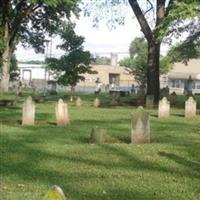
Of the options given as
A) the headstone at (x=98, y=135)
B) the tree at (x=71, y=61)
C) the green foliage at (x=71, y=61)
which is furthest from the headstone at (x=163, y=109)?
the green foliage at (x=71, y=61)

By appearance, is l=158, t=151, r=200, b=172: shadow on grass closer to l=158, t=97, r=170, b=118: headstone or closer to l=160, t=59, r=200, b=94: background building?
l=158, t=97, r=170, b=118: headstone

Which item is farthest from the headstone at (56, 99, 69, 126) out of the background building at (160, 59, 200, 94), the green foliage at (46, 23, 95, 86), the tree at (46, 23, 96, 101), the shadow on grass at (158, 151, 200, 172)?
the background building at (160, 59, 200, 94)

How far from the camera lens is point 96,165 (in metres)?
12.5

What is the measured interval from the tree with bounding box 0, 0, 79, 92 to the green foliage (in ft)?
8.98

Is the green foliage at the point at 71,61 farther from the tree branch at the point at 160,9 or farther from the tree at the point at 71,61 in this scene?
the tree branch at the point at 160,9

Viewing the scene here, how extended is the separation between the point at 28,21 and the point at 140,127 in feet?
153

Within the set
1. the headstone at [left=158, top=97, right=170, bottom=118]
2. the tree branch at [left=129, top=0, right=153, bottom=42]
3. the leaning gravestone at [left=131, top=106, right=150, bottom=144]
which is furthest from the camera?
the tree branch at [left=129, top=0, right=153, bottom=42]

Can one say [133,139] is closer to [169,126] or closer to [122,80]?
[169,126]

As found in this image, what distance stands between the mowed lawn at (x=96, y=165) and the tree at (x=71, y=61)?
3049cm

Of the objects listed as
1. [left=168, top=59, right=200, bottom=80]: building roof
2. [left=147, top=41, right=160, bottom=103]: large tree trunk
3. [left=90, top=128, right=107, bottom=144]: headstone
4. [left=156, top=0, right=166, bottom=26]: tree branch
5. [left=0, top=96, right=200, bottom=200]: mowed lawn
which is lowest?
[left=0, top=96, right=200, bottom=200]: mowed lawn

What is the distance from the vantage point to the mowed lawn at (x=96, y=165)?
9.84 m

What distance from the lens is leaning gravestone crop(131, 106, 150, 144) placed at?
1623 centimetres

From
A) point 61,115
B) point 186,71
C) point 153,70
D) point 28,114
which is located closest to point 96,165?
point 61,115

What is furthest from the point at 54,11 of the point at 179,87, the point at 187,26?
the point at 179,87
